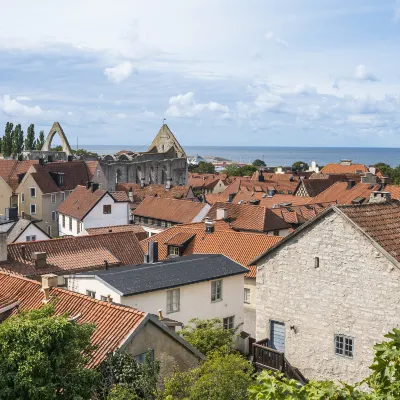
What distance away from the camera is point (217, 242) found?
4181 centimetres

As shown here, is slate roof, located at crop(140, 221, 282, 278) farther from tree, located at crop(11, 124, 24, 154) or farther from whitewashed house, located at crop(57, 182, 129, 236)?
tree, located at crop(11, 124, 24, 154)

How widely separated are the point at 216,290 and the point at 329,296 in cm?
889

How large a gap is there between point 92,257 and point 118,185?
51.2 m

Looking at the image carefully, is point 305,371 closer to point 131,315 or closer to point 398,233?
point 398,233

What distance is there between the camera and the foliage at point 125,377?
1712 cm

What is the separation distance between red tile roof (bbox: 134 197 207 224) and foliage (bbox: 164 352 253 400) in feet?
141

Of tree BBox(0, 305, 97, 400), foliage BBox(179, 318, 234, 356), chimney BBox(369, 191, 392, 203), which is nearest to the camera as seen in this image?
tree BBox(0, 305, 97, 400)

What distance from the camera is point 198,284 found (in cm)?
3030

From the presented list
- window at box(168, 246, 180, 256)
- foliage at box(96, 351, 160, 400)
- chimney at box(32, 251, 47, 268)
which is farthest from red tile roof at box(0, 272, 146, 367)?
window at box(168, 246, 180, 256)

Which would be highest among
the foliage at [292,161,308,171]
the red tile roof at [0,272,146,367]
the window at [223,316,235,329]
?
the foliage at [292,161,308,171]

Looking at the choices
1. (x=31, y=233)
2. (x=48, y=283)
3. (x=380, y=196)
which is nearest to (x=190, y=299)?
(x=48, y=283)

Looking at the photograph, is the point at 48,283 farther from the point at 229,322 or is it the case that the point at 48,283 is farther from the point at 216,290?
the point at 229,322

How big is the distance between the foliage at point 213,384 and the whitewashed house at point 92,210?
4230 cm

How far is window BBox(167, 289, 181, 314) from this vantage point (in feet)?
96.1
